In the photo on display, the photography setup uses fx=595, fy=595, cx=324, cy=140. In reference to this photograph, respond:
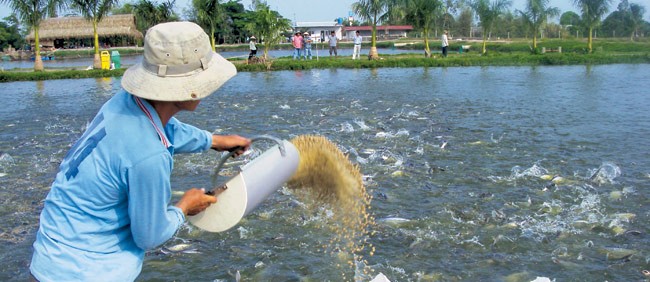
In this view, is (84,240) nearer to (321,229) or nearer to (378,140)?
(321,229)

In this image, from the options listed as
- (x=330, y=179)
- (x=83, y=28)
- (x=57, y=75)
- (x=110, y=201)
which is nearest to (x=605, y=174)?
(x=330, y=179)

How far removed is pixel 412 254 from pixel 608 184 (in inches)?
126

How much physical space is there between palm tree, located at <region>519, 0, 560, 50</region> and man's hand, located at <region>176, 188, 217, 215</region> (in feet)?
110

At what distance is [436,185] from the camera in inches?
282

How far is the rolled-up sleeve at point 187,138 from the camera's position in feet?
9.29

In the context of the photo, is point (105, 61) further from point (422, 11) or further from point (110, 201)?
point (110, 201)

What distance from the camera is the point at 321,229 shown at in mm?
5746

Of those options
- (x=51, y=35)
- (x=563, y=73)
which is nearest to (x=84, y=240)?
(x=563, y=73)

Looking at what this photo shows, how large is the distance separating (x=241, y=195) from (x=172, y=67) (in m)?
0.65

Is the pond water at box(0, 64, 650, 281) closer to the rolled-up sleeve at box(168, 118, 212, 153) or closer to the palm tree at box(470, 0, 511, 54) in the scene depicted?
the rolled-up sleeve at box(168, 118, 212, 153)

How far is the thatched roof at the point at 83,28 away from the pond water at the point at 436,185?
40.9m

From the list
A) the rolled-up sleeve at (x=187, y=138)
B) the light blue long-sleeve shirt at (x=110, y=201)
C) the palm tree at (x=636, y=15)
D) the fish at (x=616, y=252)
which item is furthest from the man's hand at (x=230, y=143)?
the palm tree at (x=636, y=15)

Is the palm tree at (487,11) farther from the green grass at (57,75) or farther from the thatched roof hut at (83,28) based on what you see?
the thatched roof hut at (83,28)

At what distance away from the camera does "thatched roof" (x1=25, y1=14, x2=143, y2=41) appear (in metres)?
55.1
